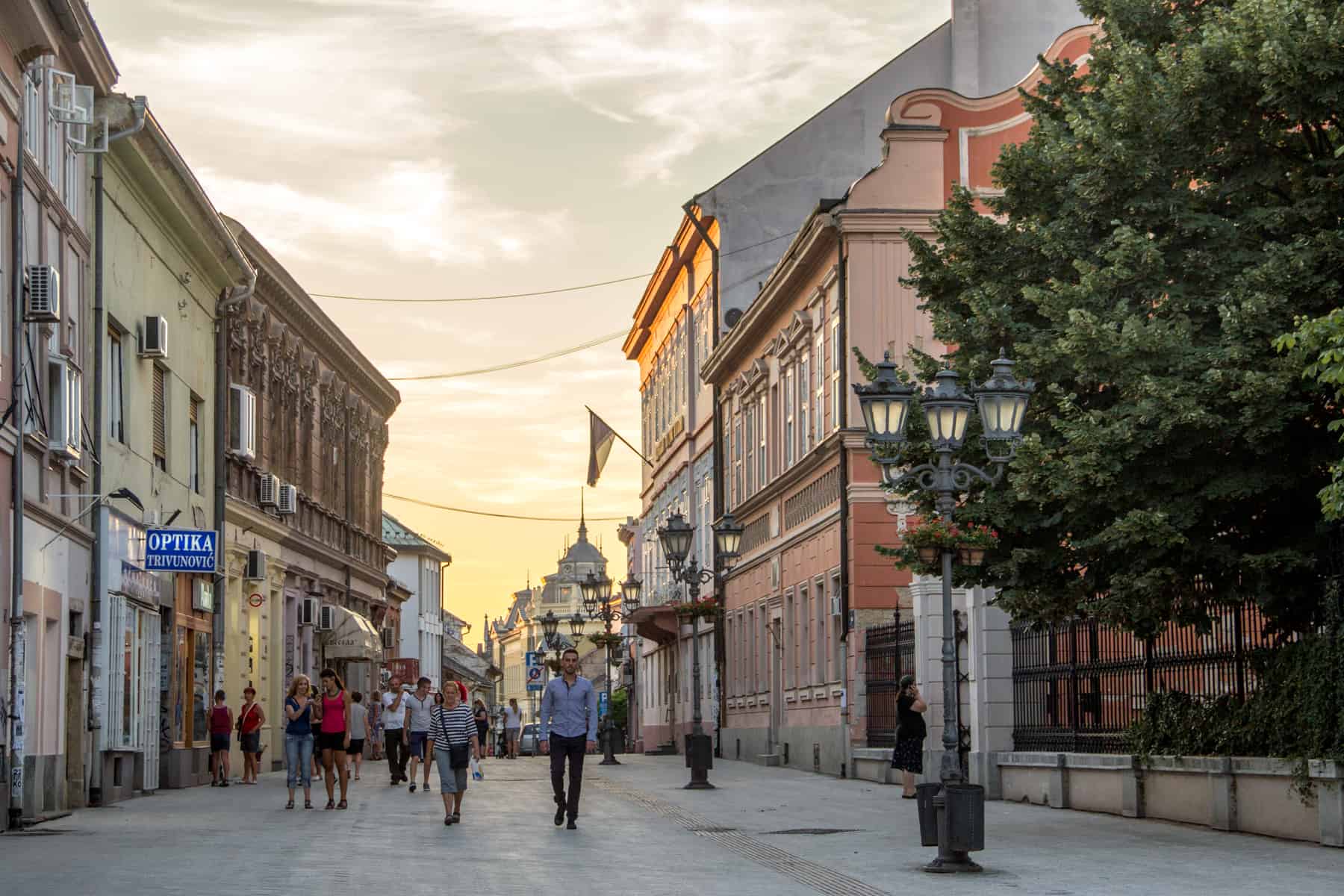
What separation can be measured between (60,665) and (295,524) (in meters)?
21.1

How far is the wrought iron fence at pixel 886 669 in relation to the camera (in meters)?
31.2

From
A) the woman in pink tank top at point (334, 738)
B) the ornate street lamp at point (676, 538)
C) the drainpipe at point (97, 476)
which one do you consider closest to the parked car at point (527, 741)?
the ornate street lamp at point (676, 538)

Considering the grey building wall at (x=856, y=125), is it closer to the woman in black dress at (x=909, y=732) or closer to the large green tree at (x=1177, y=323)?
the woman in black dress at (x=909, y=732)

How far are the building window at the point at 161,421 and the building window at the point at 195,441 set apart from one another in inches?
92.7

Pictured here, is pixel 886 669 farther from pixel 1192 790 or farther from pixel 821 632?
pixel 1192 790

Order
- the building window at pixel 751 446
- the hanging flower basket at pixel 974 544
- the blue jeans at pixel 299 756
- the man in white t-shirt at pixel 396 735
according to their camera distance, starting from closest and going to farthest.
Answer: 1. the hanging flower basket at pixel 974 544
2. the blue jeans at pixel 299 756
3. the man in white t-shirt at pixel 396 735
4. the building window at pixel 751 446

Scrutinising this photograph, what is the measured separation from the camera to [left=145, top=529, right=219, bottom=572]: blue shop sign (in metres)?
26.0

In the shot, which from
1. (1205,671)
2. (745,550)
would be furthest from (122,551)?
(745,550)

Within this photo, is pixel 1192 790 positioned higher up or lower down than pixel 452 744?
lower down

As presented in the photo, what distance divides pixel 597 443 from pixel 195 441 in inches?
1221

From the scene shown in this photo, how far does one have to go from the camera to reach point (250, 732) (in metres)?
35.7

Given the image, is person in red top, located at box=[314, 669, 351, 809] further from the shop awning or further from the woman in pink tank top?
the shop awning

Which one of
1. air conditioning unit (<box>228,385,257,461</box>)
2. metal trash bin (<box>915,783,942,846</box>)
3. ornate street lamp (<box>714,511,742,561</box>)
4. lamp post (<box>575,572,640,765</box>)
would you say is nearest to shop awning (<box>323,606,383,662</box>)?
lamp post (<box>575,572,640,765</box>)

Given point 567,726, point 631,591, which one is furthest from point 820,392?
point 567,726
